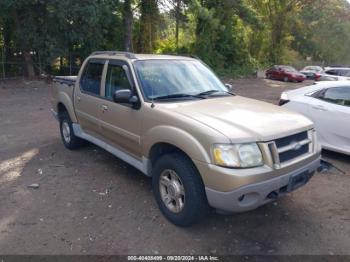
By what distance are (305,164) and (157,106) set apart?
1794 mm

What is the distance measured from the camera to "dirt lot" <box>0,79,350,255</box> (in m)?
3.57

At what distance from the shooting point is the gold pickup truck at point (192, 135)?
3.32 metres

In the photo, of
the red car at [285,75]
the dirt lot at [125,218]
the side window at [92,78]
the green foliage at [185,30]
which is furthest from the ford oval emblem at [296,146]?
the red car at [285,75]

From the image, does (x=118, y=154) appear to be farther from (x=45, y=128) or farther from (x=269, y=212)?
(x=45, y=128)

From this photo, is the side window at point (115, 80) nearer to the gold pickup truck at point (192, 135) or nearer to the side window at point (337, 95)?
the gold pickup truck at point (192, 135)

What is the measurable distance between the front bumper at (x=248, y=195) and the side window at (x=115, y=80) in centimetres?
198


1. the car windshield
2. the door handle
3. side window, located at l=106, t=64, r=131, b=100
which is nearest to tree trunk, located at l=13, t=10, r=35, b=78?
side window, located at l=106, t=64, r=131, b=100

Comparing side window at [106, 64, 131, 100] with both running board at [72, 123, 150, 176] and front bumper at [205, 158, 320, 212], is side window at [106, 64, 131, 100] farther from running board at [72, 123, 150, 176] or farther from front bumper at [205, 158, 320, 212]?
front bumper at [205, 158, 320, 212]

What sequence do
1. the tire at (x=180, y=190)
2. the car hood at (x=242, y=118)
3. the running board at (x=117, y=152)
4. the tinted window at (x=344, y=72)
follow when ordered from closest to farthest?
the car hood at (x=242, y=118)
the tire at (x=180, y=190)
the running board at (x=117, y=152)
the tinted window at (x=344, y=72)

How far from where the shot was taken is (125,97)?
13.7 ft

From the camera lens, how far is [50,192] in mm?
4785

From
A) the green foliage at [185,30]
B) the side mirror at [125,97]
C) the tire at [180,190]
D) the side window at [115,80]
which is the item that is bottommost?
the tire at [180,190]

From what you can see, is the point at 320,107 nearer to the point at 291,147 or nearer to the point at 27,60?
the point at 291,147

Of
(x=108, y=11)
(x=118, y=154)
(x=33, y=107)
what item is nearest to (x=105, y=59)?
(x=118, y=154)
